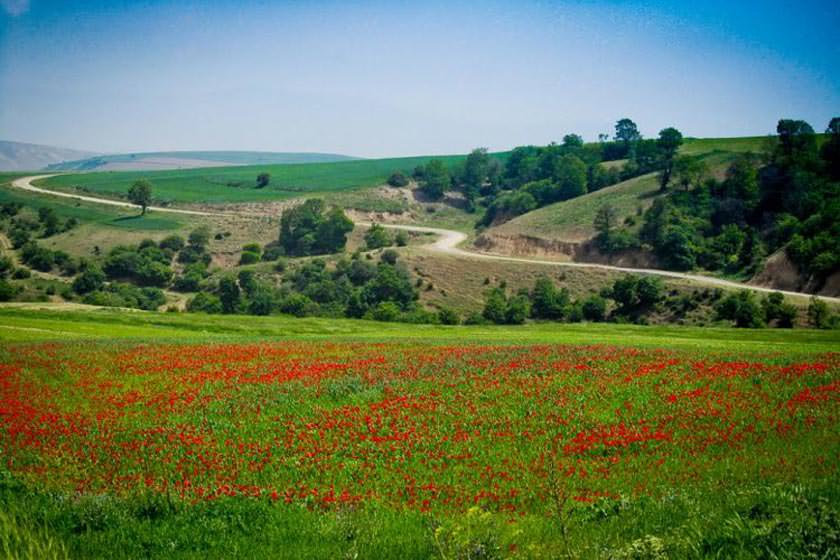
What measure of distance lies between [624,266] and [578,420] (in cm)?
8860

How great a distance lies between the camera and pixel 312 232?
12800cm

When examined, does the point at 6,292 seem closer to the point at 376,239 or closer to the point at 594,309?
the point at 376,239

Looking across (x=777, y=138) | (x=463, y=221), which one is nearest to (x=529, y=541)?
(x=777, y=138)

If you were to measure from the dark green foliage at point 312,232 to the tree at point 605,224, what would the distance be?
5235 cm

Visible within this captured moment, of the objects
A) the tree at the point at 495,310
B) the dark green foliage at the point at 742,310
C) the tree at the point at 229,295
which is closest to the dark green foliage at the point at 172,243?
the tree at the point at 229,295

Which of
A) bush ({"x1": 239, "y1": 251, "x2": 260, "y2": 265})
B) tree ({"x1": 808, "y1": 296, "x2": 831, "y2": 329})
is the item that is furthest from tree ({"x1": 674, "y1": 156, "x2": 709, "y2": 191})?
bush ({"x1": 239, "y1": 251, "x2": 260, "y2": 265})

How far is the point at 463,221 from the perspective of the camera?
161 metres

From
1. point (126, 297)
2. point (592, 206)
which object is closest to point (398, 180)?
point (592, 206)

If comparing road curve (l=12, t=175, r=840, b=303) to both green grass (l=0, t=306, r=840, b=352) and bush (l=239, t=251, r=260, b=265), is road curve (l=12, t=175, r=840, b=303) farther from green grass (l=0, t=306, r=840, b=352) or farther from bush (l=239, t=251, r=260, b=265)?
bush (l=239, t=251, r=260, b=265)

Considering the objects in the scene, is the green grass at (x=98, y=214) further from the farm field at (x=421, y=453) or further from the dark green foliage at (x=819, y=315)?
the dark green foliage at (x=819, y=315)

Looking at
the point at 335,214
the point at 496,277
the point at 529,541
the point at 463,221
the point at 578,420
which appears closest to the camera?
the point at 529,541

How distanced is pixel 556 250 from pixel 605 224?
10.3 metres

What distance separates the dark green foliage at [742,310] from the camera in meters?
68.2

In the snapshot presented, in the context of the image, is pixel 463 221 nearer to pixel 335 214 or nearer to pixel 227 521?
pixel 335 214
